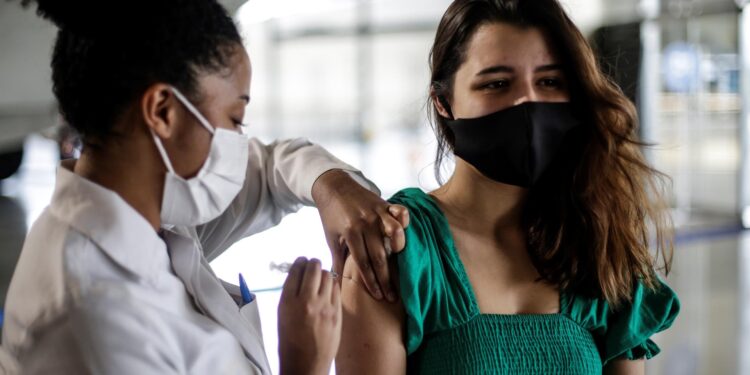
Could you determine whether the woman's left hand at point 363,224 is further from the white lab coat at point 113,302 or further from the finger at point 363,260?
the white lab coat at point 113,302

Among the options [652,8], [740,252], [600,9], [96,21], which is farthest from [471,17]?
[600,9]

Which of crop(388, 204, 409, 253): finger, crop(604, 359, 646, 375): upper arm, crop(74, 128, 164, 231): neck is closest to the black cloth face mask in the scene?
crop(388, 204, 409, 253): finger

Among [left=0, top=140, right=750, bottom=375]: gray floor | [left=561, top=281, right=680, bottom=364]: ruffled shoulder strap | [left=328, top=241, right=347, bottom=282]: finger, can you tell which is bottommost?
[left=0, top=140, right=750, bottom=375]: gray floor

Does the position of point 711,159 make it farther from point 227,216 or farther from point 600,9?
point 227,216

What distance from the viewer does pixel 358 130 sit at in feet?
38.9

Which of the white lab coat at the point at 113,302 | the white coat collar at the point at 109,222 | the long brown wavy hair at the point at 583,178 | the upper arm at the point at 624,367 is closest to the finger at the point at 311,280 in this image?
the white lab coat at the point at 113,302

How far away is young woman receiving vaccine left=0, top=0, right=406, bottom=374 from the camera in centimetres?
91

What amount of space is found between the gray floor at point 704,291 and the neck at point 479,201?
7.62 ft

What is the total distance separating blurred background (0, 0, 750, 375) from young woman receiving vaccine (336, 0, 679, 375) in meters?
0.24

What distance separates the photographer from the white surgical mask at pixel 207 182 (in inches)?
41.1

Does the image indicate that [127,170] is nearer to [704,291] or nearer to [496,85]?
[496,85]

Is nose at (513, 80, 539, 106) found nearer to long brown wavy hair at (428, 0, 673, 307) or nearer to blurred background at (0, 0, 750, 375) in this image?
long brown wavy hair at (428, 0, 673, 307)

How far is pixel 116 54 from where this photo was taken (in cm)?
99

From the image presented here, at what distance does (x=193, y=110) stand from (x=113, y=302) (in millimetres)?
275
